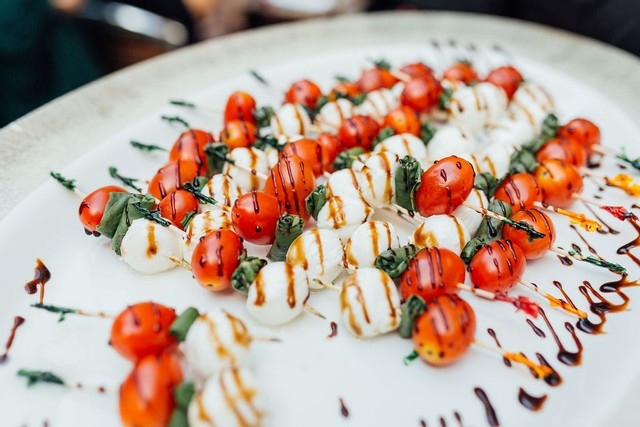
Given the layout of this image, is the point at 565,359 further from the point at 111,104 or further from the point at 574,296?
the point at 111,104

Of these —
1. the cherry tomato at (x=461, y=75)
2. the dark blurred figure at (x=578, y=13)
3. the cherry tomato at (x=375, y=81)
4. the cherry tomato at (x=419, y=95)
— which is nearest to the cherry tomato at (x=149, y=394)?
the cherry tomato at (x=419, y=95)

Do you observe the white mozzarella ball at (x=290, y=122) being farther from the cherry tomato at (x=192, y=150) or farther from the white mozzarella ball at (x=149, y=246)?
the white mozzarella ball at (x=149, y=246)

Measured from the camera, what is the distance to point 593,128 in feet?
7.94

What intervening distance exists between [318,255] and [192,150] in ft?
2.66

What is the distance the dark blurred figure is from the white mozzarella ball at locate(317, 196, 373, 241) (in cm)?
227

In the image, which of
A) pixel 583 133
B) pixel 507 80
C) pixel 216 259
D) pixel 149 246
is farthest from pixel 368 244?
pixel 507 80

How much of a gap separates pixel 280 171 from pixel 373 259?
460mm

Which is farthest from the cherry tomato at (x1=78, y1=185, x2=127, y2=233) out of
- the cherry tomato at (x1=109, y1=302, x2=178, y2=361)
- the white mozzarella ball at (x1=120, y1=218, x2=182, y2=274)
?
the cherry tomato at (x1=109, y1=302, x2=178, y2=361)

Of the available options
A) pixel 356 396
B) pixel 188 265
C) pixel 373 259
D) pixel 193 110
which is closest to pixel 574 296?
pixel 373 259

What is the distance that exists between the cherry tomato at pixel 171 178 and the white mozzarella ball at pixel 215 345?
0.72m

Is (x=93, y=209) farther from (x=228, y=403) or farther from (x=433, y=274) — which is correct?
(x=433, y=274)

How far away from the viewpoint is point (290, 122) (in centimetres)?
247

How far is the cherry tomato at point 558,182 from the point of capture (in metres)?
2.12

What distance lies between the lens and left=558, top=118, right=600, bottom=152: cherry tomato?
2400 millimetres
